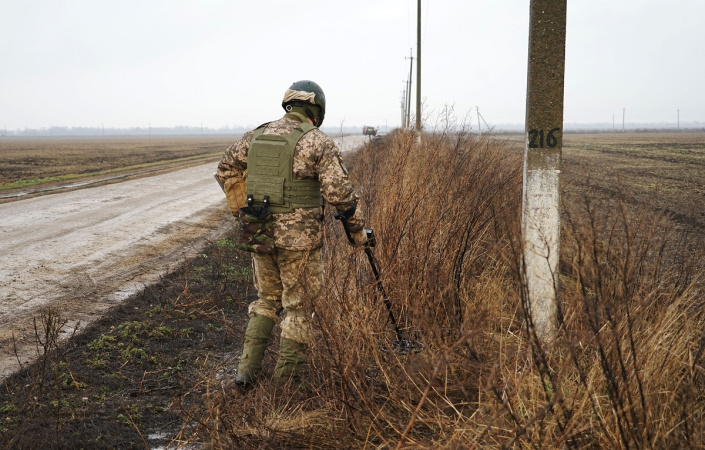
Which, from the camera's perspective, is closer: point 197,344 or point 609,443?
point 609,443

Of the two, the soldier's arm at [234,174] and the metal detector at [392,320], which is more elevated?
the soldier's arm at [234,174]

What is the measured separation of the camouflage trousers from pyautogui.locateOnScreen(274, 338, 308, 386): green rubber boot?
0.21 ft

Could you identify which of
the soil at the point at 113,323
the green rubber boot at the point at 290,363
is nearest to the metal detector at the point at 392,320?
the green rubber boot at the point at 290,363

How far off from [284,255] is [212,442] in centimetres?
145

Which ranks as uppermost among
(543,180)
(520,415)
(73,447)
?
(543,180)

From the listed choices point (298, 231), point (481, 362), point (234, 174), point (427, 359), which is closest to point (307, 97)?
point (234, 174)

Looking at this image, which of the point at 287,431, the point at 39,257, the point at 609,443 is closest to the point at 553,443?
the point at 609,443

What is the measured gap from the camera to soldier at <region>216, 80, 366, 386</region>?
159 inches

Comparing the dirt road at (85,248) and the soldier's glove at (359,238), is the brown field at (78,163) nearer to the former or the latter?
the dirt road at (85,248)

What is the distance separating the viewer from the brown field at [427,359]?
2383 mm

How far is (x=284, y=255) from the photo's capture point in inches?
164

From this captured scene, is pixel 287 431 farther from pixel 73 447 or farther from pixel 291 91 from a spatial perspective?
pixel 291 91

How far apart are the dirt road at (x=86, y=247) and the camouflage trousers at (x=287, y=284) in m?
1.67

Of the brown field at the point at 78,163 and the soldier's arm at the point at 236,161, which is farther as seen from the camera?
the brown field at the point at 78,163
